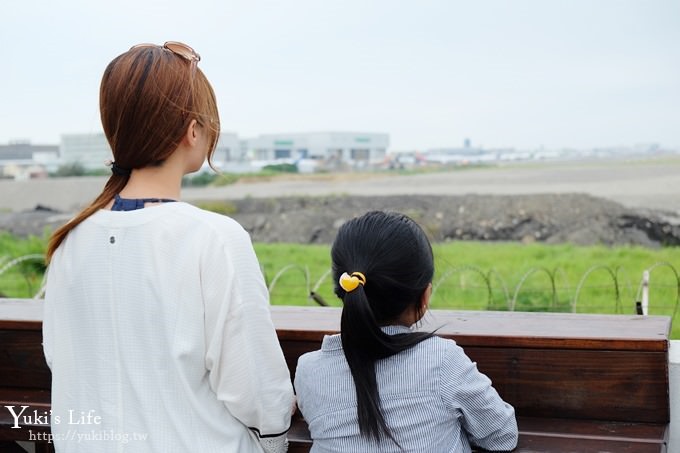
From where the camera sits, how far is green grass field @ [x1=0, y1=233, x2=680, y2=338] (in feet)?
17.4

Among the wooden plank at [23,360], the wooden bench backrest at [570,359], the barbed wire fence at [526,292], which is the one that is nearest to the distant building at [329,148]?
the barbed wire fence at [526,292]

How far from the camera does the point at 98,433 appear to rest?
1300 mm

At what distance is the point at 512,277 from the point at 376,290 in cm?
607

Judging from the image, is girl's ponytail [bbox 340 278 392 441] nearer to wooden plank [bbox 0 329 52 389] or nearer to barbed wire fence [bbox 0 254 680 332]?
wooden plank [bbox 0 329 52 389]

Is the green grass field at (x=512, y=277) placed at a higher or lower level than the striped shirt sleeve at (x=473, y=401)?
lower

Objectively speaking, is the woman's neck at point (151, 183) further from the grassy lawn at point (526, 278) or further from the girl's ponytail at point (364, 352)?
the grassy lawn at point (526, 278)

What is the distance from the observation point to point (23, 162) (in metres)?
23.9

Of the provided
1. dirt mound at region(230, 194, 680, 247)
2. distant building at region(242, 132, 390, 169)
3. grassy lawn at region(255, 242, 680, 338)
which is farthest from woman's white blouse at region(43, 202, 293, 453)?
distant building at region(242, 132, 390, 169)

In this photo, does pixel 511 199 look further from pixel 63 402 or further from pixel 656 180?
pixel 63 402

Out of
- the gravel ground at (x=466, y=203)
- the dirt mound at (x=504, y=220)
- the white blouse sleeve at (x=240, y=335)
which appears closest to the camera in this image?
the white blouse sleeve at (x=240, y=335)

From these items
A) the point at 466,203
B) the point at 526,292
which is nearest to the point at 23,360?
the point at 526,292

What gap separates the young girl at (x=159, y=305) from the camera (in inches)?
50.2

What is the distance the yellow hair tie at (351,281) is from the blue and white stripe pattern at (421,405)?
0.12 m

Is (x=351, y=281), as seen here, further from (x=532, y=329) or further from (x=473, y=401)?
(x=532, y=329)
